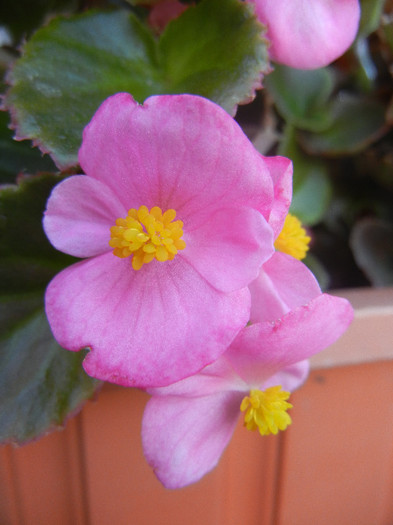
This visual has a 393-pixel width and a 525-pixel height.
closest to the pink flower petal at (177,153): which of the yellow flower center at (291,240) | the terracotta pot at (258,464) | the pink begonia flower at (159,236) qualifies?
the pink begonia flower at (159,236)

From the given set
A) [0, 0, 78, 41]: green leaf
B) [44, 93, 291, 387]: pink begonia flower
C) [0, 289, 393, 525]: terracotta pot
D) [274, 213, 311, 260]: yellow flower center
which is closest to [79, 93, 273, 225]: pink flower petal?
[44, 93, 291, 387]: pink begonia flower

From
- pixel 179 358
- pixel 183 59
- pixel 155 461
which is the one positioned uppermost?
pixel 183 59

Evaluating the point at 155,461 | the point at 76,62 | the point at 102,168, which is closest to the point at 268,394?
the point at 155,461

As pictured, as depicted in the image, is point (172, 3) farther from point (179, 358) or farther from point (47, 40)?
point (179, 358)

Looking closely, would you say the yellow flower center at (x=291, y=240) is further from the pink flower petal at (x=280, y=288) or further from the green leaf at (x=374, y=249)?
the green leaf at (x=374, y=249)

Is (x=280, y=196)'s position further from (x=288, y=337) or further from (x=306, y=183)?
(x=306, y=183)

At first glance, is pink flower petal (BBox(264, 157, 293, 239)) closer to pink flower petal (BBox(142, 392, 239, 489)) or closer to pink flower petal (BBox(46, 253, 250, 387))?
pink flower petal (BBox(46, 253, 250, 387))
